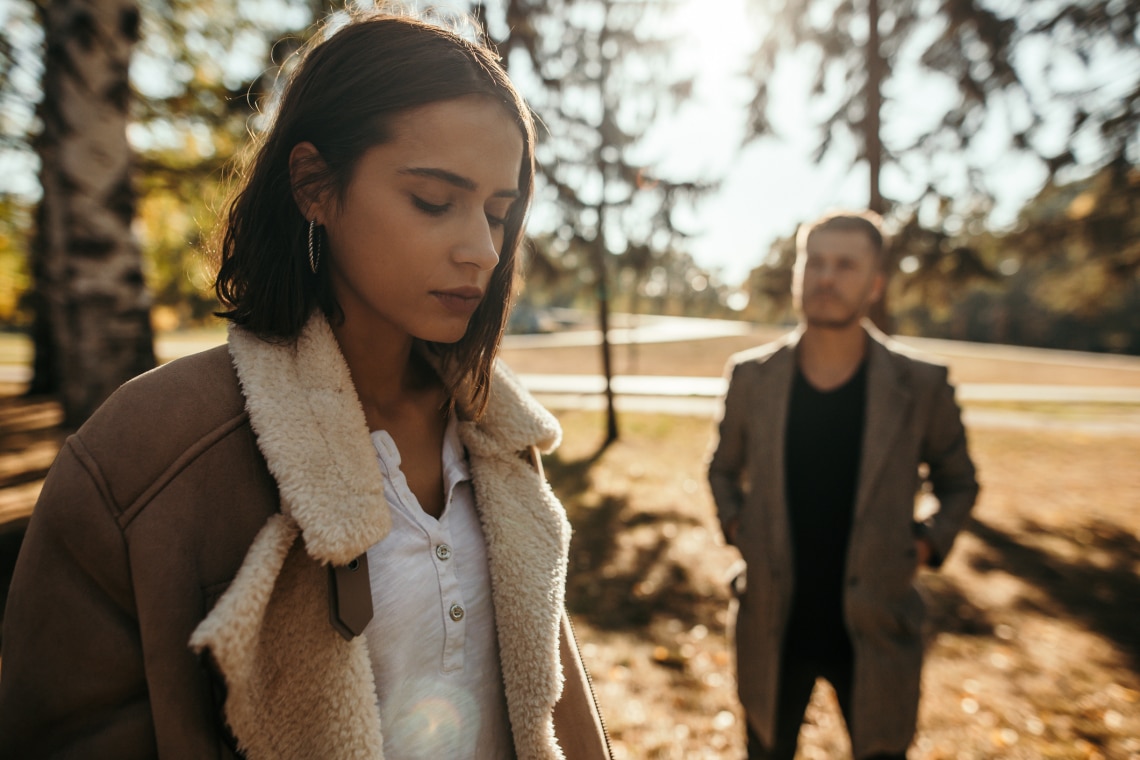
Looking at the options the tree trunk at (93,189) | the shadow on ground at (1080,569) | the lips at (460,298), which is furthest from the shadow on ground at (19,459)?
the shadow on ground at (1080,569)

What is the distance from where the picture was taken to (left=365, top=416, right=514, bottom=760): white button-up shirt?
1139mm

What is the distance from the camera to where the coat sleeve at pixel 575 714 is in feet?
4.60

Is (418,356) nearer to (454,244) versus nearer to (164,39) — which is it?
(454,244)

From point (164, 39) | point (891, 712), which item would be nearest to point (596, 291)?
point (164, 39)

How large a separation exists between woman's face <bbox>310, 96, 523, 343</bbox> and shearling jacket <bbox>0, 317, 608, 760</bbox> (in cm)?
17

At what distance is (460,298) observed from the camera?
1.25m

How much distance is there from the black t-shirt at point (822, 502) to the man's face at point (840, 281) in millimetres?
281

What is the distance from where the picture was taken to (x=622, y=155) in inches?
394

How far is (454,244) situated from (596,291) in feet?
31.2

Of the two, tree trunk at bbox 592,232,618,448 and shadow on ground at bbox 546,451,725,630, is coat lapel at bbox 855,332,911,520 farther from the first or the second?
tree trunk at bbox 592,232,618,448

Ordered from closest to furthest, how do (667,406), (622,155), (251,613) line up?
(251,613), (622,155), (667,406)

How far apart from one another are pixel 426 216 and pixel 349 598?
751 mm

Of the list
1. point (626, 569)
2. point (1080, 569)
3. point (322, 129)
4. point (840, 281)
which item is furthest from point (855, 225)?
point (1080, 569)

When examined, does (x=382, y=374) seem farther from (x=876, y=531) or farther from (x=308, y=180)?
(x=876, y=531)
